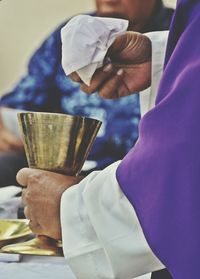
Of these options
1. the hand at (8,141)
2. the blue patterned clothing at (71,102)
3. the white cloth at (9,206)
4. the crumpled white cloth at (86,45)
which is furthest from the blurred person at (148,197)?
the hand at (8,141)

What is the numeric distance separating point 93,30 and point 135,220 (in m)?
0.37

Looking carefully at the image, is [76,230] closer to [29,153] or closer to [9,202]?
[29,153]

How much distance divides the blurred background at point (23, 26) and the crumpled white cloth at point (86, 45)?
4.66 feet

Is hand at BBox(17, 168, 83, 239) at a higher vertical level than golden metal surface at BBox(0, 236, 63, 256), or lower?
higher

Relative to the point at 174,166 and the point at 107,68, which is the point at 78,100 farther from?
the point at 174,166

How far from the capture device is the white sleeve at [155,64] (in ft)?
3.15

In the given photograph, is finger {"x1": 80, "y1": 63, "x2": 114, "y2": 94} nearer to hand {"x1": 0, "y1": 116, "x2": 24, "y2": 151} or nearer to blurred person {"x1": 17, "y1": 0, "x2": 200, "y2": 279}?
blurred person {"x1": 17, "y1": 0, "x2": 200, "y2": 279}

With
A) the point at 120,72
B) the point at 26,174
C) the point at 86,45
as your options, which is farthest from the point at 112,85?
the point at 26,174

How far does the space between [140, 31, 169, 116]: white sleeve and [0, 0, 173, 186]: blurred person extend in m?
1.02

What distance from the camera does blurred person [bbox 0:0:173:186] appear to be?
2.10 metres

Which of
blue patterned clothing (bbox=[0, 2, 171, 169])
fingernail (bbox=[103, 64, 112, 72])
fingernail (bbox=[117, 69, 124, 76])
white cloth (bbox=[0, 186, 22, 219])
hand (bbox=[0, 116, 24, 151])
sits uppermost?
fingernail (bbox=[103, 64, 112, 72])

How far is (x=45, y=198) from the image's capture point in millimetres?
785

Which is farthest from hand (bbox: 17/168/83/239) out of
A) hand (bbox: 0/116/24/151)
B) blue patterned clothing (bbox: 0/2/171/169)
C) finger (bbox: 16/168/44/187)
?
hand (bbox: 0/116/24/151)

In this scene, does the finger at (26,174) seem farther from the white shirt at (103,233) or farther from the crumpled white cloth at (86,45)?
the crumpled white cloth at (86,45)
